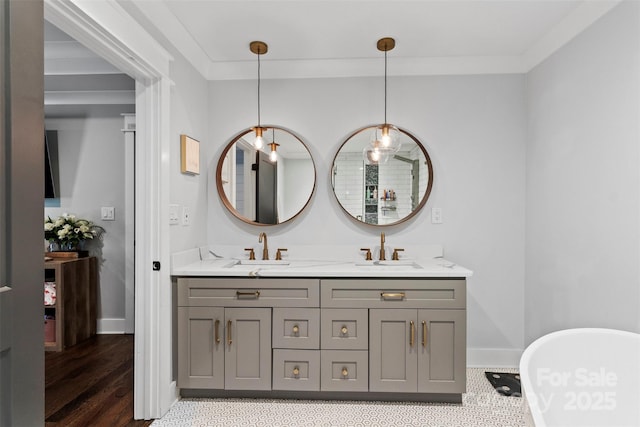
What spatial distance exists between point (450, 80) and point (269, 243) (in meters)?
1.86

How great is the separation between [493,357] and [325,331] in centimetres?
143

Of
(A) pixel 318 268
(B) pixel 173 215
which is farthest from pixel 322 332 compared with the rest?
(B) pixel 173 215

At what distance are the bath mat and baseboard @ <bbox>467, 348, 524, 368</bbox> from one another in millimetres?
131

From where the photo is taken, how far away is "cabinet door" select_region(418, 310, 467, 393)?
2268mm

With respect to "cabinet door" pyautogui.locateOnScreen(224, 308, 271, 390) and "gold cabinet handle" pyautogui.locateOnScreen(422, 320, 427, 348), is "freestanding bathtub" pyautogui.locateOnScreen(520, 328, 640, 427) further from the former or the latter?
"cabinet door" pyautogui.locateOnScreen(224, 308, 271, 390)

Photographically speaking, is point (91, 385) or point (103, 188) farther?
point (103, 188)

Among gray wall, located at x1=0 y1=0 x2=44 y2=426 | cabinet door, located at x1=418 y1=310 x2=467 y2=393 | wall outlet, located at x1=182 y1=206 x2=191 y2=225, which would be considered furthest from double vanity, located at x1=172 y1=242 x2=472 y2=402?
gray wall, located at x1=0 y1=0 x2=44 y2=426

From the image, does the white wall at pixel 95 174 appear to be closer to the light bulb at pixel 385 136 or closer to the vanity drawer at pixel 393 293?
the vanity drawer at pixel 393 293

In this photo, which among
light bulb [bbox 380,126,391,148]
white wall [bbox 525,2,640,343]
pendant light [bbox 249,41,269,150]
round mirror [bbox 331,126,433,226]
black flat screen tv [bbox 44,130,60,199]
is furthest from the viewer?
black flat screen tv [bbox 44,130,60,199]

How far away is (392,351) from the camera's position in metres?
2.29

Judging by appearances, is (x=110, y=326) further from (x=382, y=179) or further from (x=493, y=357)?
(x=493, y=357)

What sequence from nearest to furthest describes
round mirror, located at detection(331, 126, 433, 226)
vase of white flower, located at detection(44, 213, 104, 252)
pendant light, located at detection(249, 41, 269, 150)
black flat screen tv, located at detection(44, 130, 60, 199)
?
pendant light, located at detection(249, 41, 269, 150)
round mirror, located at detection(331, 126, 433, 226)
vase of white flower, located at detection(44, 213, 104, 252)
black flat screen tv, located at detection(44, 130, 60, 199)

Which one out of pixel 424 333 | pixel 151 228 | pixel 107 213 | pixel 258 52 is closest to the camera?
pixel 151 228

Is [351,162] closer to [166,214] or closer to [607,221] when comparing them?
[166,214]
